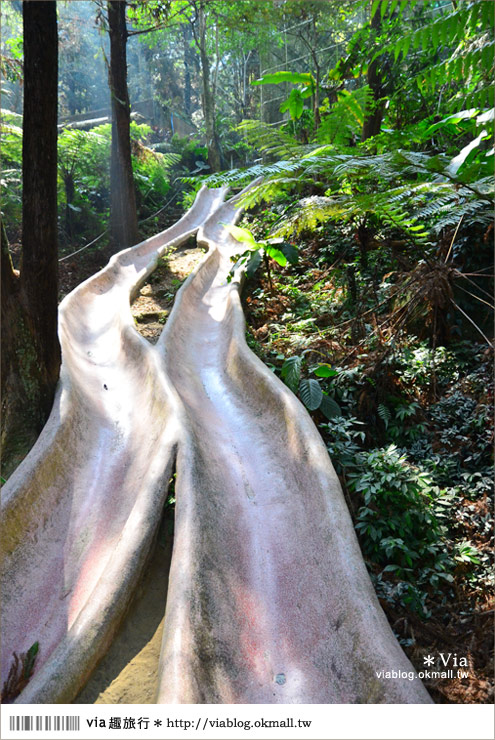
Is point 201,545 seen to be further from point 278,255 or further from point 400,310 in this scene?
point 278,255

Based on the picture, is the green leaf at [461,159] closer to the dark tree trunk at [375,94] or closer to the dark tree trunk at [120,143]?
the dark tree trunk at [375,94]

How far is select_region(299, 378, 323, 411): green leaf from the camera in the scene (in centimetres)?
377

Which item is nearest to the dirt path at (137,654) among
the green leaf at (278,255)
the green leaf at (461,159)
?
the green leaf at (461,159)

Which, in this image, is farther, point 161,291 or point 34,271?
point 161,291

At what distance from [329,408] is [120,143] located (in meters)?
7.98

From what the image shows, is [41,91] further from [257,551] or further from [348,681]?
[348,681]

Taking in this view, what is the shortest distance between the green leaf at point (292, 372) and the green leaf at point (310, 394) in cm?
18

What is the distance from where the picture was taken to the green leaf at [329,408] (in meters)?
3.79

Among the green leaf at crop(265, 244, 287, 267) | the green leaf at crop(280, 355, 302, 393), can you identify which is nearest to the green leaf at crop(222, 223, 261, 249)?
the green leaf at crop(265, 244, 287, 267)

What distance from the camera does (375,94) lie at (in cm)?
738

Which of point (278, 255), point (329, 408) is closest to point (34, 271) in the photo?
point (329, 408)

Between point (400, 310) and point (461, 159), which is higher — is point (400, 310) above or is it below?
below

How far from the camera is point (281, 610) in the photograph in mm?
2576

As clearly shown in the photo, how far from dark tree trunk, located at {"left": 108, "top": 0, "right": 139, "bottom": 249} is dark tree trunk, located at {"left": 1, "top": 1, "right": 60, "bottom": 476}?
5.58m
